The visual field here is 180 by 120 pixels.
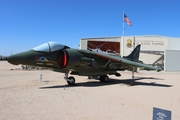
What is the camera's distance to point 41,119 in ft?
17.2

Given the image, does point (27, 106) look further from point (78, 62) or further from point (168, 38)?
point (168, 38)

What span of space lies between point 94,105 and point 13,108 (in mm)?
3152

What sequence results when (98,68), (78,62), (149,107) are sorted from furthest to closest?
(98,68) < (78,62) < (149,107)

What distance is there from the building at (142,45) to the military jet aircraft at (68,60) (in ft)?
74.0

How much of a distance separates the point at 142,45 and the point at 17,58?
114 feet

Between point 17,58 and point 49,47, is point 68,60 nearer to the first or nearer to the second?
point 49,47

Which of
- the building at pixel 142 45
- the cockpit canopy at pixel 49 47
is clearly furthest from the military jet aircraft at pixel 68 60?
the building at pixel 142 45

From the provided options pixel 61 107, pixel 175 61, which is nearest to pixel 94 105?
pixel 61 107

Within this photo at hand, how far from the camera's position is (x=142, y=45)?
134 ft

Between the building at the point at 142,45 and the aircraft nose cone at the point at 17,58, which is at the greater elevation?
the building at the point at 142,45

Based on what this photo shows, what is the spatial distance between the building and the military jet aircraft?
2256cm

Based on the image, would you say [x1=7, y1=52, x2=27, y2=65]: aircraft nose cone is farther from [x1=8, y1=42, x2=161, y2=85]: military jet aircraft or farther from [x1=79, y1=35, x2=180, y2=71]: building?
[x1=79, y1=35, x2=180, y2=71]: building

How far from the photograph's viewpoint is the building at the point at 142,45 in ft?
126

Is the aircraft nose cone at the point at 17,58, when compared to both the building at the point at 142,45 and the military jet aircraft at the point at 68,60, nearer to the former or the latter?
the military jet aircraft at the point at 68,60
